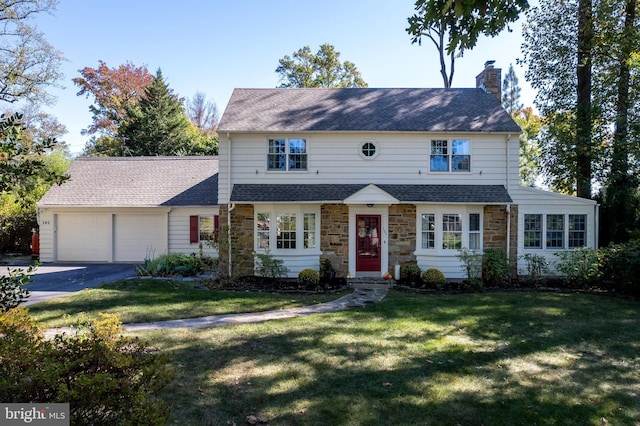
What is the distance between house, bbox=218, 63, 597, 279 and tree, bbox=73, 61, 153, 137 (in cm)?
2546

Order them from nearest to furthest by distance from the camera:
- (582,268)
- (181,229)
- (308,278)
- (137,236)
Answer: (582,268), (308,278), (181,229), (137,236)

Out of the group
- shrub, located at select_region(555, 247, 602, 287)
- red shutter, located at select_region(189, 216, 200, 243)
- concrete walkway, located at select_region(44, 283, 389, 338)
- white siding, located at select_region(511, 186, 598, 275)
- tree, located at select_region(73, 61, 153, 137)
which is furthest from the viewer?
tree, located at select_region(73, 61, 153, 137)

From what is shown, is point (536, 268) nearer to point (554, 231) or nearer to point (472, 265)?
point (554, 231)

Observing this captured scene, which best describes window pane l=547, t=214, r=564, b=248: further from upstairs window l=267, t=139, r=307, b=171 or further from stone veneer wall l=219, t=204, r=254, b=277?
stone veneer wall l=219, t=204, r=254, b=277

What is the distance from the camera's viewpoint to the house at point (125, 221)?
54.6 ft

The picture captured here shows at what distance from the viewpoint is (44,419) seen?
8.58 ft

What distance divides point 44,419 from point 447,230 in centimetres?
1226

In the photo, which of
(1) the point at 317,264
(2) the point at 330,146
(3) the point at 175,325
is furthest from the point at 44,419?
(2) the point at 330,146

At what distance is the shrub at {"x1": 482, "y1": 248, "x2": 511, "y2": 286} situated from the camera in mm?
12188

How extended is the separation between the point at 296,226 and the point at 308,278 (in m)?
2.00

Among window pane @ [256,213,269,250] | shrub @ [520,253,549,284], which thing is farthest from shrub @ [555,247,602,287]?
window pane @ [256,213,269,250]

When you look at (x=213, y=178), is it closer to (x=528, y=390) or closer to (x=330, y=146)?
(x=330, y=146)

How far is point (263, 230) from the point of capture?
13148 mm

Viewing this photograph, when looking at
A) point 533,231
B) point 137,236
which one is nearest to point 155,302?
point 137,236
